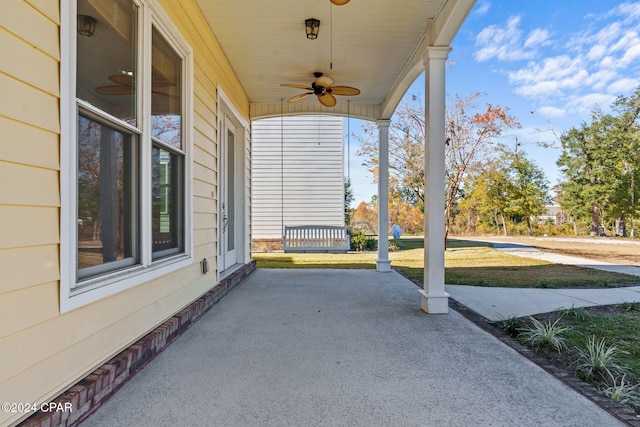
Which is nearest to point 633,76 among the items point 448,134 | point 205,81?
point 448,134

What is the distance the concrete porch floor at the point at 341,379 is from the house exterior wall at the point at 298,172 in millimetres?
6207

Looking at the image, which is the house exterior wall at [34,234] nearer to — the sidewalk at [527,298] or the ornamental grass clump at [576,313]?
the sidewalk at [527,298]

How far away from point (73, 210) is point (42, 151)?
0.31 metres

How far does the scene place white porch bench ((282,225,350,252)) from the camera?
9016 millimetres

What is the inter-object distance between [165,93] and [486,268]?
20.7ft

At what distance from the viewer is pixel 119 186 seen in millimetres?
2168

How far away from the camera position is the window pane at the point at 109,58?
1831 millimetres

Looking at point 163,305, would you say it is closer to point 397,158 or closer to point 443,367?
point 443,367

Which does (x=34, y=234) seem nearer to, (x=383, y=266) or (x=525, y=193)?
(x=383, y=266)

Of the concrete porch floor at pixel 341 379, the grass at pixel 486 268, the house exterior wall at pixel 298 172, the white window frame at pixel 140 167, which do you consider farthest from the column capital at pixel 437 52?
the house exterior wall at pixel 298 172

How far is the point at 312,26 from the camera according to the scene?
3.74m

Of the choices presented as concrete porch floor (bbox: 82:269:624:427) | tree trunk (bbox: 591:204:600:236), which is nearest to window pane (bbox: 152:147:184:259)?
concrete porch floor (bbox: 82:269:624:427)

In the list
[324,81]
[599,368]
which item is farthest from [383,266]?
[599,368]

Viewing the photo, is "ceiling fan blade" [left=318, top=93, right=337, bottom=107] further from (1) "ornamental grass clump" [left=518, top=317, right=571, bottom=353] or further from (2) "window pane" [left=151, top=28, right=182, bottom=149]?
(1) "ornamental grass clump" [left=518, top=317, right=571, bottom=353]
